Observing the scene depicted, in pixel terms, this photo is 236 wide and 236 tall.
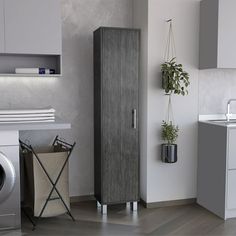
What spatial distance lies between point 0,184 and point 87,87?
1.31 m

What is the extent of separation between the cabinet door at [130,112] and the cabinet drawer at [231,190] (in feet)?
2.80

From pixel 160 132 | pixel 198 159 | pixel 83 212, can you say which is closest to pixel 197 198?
pixel 198 159

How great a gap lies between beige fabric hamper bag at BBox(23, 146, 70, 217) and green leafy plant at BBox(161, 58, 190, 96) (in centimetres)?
115

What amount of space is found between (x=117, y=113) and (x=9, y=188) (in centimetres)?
116

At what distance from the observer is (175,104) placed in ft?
11.7

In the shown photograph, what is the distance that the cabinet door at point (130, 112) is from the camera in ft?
10.8

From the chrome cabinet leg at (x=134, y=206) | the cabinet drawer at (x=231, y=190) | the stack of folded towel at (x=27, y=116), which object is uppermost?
the stack of folded towel at (x=27, y=116)

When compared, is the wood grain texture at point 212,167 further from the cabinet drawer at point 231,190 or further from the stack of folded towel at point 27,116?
the stack of folded towel at point 27,116

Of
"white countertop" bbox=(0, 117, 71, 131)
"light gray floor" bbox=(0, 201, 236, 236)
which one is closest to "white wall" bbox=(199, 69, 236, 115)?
"light gray floor" bbox=(0, 201, 236, 236)

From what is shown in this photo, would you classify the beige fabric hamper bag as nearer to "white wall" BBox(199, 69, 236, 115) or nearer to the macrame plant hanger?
the macrame plant hanger

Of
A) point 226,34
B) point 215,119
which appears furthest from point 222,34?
point 215,119

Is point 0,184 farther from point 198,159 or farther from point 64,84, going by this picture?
point 198,159

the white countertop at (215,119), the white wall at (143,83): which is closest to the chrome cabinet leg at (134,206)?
the white wall at (143,83)

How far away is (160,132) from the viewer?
354 cm
